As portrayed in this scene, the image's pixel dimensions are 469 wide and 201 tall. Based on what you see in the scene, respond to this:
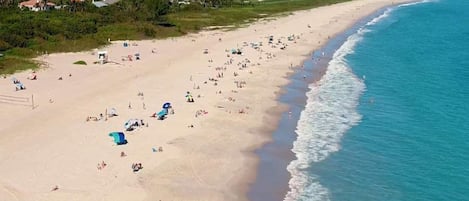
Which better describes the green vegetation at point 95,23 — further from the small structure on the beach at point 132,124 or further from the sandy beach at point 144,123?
the small structure on the beach at point 132,124

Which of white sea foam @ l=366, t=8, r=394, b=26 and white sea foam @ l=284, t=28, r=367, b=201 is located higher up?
white sea foam @ l=366, t=8, r=394, b=26

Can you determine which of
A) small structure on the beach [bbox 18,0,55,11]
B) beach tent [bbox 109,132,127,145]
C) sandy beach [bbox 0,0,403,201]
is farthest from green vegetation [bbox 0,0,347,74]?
beach tent [bbox 109,132,127,145]

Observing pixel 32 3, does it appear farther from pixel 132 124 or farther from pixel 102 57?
pixel 132 124

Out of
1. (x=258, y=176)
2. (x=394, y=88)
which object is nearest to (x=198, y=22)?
(x=394, y=88)

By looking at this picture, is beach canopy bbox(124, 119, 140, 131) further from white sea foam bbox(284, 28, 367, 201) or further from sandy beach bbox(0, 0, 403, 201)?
white sea foam bbox(284, 28, 367, 201)

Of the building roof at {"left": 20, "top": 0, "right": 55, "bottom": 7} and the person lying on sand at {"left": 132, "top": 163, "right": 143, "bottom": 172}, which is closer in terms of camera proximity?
the person lying on sand at {"left": 132, "top": 163, "right": 143, "bottom": 172}

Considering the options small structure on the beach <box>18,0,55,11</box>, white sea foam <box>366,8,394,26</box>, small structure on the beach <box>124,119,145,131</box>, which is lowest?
small structure on the beach <box>124,119,145,131</box>

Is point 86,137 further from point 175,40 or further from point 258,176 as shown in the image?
point 175,40

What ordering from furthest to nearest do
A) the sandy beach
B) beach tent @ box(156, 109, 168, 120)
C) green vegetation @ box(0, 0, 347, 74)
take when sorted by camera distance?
green vegetation @ box(0, 0, 347, 74), beach tent @ box(156, 109, 168, 120), the sandy beach
